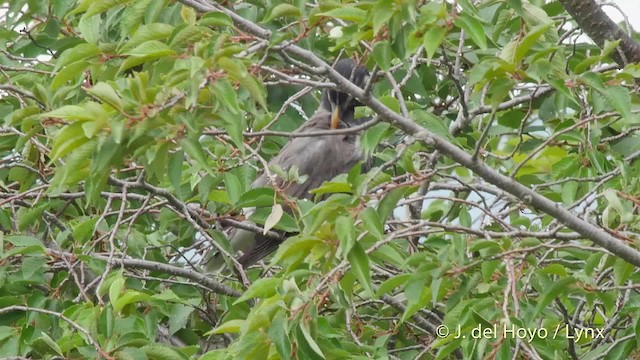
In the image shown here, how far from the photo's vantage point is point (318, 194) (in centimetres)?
356

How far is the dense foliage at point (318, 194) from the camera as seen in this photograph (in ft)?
10.4

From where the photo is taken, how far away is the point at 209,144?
460cm

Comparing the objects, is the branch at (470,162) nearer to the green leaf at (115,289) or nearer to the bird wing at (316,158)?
the green leaf at (115,289)

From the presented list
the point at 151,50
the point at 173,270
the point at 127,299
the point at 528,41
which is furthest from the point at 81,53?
the point at 173,270

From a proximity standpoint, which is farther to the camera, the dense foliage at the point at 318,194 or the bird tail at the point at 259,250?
the bird tail at the point at 259,250

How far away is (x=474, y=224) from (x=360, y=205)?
84.3 inches

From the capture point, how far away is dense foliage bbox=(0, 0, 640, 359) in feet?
10.4

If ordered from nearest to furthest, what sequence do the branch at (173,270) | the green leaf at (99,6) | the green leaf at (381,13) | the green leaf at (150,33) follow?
the green leaf at (381,13)
the green leaf at (150,33)
the green leaf at (99,6)
the branch at (173,270)

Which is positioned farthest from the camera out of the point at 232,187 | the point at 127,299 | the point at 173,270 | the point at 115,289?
the point at 173,270

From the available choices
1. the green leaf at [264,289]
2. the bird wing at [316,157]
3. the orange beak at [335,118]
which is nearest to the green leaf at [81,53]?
the green leaf at [264,289]

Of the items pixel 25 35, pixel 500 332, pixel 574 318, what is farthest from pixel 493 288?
pixel 25 35

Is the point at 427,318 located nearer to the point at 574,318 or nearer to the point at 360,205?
the point at 574,318

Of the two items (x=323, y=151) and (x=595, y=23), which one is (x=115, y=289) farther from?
(x=323, y=151)

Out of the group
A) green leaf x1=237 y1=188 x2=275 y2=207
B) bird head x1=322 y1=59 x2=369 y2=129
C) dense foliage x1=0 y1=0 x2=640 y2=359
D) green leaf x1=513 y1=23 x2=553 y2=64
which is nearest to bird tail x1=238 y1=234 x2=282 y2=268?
bird head x1=322 y1=59 x2=369 y2=129
